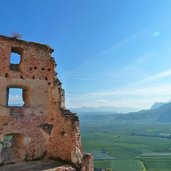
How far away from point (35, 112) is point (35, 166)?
2.43m

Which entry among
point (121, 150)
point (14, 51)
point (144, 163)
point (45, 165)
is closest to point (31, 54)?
point (14, 51)

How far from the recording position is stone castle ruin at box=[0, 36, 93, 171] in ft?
37.4

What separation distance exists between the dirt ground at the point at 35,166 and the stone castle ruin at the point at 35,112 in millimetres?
387

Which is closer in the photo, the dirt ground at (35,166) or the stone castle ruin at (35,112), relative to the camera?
the dirt ground at (35,166)

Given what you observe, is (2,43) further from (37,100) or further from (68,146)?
(68,146)

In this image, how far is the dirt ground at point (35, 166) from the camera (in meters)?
10.5

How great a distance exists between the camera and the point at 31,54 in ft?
40.0

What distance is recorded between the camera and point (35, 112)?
1215 centimetres

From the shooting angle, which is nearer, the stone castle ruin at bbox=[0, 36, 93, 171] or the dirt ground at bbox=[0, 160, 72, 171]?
the dirt ground at bbox=[0, 160, 72, 171]

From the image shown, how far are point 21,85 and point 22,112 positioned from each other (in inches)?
46.7

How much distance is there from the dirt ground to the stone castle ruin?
387 mm

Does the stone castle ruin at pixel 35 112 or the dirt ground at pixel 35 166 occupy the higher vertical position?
the stone castle ruin at pixel 35 112

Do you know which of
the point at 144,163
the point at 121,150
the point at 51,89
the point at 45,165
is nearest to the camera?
the point at 45,165

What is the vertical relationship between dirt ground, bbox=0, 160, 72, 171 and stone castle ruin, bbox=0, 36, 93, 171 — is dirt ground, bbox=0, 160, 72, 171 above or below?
below
